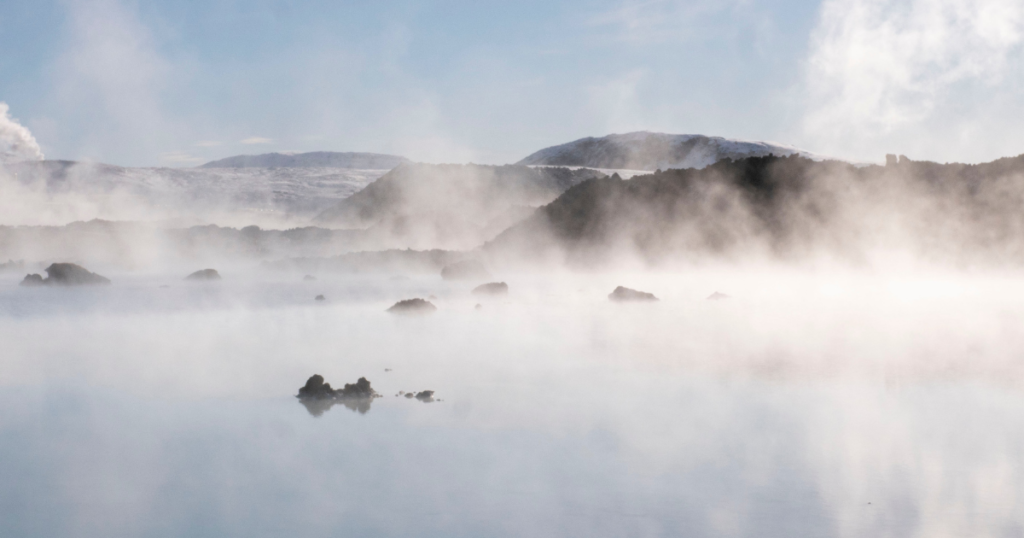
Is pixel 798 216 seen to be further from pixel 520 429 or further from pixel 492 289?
pixel 520 429

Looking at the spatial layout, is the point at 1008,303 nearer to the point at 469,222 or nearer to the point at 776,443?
the point at 776,443

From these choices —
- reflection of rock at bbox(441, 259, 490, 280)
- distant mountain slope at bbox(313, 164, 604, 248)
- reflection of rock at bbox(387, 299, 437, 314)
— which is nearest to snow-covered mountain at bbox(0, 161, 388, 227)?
distant mountain slope at bbox(313, 164, 604, 248)

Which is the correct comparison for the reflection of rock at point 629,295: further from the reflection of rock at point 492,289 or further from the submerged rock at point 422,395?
the submerged rock at point 422,395

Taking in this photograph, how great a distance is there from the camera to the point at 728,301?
24.3m

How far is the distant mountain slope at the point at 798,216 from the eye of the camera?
3500cm

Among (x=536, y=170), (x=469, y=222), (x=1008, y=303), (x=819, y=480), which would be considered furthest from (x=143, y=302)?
(x=536, y=170)

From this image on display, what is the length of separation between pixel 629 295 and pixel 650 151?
8695cm

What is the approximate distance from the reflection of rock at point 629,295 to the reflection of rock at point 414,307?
608 cm

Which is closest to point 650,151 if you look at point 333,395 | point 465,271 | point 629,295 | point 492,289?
point 465,271

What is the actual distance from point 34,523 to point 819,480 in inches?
259

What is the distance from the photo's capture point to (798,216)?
37062 millimetres

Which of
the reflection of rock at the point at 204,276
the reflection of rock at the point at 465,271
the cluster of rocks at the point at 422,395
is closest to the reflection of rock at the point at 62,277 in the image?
the reflection of rock at the point at 204,276

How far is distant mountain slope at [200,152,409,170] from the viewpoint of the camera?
5468 inches

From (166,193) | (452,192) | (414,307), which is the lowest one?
(414,307)
